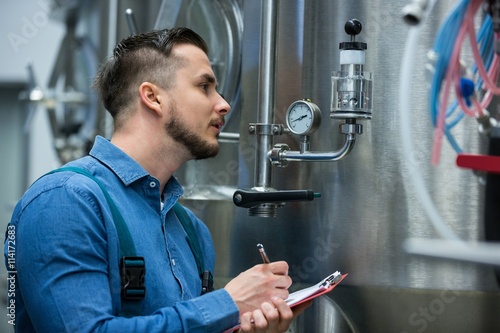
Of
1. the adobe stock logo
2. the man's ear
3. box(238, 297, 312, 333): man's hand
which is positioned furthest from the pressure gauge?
the adobe stock logo

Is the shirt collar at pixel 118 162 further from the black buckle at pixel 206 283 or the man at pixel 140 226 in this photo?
the black buckle at pixel 206 283

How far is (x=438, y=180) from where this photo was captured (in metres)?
1.67

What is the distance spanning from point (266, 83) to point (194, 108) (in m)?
0.23

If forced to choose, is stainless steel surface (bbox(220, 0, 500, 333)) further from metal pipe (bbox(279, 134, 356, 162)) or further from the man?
the man

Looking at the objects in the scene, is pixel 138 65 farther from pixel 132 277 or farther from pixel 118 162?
pixel 132 277

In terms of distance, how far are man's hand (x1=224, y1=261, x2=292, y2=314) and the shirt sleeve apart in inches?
1.8

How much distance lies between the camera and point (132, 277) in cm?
147

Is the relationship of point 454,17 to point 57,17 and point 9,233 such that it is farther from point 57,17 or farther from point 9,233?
point 57,17

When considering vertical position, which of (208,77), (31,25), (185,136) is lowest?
(185,136)

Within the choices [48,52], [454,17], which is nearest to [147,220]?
[454,17]

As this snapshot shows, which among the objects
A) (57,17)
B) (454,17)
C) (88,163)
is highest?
(57,17)

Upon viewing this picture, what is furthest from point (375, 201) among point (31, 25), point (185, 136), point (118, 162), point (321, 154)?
point (31, 25)

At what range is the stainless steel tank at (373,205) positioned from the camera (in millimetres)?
1666

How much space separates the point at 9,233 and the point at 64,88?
2.13 m
